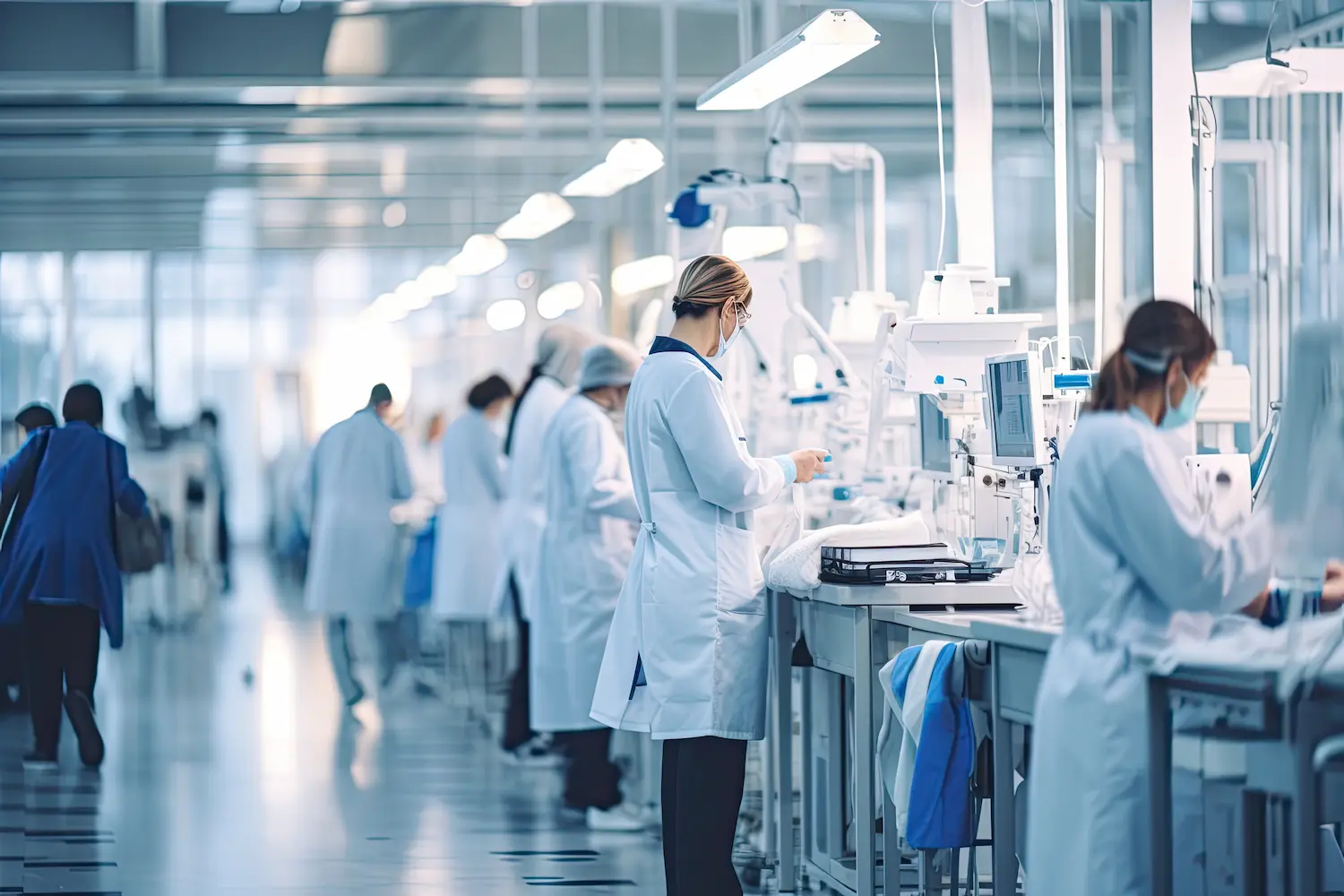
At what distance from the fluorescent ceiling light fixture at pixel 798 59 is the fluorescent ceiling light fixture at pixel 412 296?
639cm

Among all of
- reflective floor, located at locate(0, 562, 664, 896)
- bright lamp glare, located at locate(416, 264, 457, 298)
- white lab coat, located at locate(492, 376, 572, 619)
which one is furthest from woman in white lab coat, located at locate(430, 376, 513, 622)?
bright lamp glare, located at locate(416, 264, 457, 298)

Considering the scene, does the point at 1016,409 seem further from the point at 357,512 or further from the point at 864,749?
Result: the point at 357,512

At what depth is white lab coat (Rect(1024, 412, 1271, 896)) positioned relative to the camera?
9.07 ft

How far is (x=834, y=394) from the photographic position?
5.90m

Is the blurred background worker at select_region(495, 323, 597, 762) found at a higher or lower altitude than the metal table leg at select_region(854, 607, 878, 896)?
higher

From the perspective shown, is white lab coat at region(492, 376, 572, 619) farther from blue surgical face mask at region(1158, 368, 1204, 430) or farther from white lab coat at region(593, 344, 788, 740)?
blue surgical face mask at region(1158, 368, 1204, 430)

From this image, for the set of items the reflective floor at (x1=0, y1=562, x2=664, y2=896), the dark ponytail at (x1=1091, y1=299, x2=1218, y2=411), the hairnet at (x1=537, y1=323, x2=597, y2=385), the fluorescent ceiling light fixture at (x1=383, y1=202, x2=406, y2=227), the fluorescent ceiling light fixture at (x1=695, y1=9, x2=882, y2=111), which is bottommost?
the reflective floor at (x1=0, y1=562, x2=664, y2=896)

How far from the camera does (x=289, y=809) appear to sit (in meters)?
6.12

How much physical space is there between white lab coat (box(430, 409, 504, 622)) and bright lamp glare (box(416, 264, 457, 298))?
8.17ft

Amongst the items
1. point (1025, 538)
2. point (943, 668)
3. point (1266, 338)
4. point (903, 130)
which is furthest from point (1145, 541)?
point (903, 130)

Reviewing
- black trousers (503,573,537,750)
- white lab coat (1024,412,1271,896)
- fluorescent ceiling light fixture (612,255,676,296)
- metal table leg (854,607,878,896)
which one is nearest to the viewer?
white lab coat (1024,412,1271,896)

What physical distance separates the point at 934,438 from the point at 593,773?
6.40 ft

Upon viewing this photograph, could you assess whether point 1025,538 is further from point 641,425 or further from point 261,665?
point 261,665

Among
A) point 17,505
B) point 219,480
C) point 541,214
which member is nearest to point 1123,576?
point 17,505
